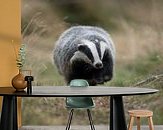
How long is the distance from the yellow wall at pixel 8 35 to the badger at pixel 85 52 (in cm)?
64

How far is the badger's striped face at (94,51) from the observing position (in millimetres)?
5293

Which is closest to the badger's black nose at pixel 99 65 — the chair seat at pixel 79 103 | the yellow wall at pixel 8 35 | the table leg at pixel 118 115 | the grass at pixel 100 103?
the grass at pixel 100 103

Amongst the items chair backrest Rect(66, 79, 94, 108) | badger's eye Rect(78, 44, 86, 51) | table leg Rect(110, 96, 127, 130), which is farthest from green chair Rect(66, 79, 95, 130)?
badger's eye Rect(78, 44, 86, 51)

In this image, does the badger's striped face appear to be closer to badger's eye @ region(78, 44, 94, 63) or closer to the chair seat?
badger's eye @ region(78, 44, 94, 63)

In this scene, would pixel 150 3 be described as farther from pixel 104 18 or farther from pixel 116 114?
pixel 116 114

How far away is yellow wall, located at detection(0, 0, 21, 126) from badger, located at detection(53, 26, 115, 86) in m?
0.64

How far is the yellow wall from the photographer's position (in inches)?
195

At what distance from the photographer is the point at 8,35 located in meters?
5.00

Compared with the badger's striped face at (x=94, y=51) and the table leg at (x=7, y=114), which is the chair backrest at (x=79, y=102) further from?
the table leg at (x=7, y=114)

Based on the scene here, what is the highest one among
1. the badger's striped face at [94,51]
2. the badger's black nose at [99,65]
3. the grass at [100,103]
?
the badger's striped face at [94,51]

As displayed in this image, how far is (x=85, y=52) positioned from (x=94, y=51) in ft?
0.44

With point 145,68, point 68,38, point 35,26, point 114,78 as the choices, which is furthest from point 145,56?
point 35,26

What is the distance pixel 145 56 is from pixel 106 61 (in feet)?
1.92

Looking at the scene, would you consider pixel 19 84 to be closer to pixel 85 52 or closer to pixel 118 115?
pixel 118 115
